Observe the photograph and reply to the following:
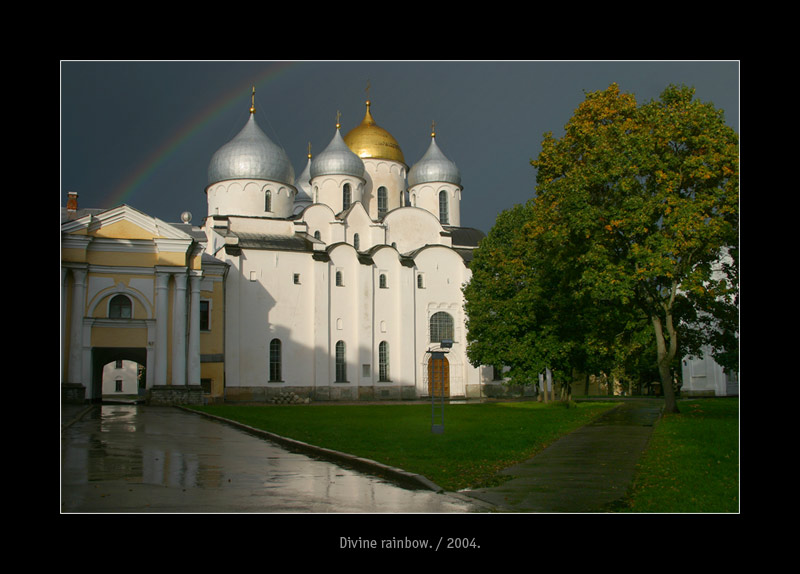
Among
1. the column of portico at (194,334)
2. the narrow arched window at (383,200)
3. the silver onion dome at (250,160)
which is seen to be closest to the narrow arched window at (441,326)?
the narrow arched window at (383,200)

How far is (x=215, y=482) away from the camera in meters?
10.8

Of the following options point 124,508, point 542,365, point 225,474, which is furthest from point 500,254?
point 124,508

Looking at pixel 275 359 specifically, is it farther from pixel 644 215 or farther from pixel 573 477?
pixel 573 477

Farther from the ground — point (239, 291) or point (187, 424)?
point (239, 291)

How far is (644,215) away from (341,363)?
31042 mm

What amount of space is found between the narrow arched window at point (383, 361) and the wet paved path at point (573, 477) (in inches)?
1341

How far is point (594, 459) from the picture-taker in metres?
13.5

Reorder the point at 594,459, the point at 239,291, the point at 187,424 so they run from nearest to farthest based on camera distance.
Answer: the point at 594,459
the point at 187,424
the point at 239,291

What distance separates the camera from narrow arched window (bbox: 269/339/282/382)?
48656mm

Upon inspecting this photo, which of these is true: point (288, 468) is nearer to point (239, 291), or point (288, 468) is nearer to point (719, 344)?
point (719, 344)

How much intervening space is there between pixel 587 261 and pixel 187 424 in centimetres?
1305

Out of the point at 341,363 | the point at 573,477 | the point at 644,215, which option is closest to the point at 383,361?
the point at 341,363

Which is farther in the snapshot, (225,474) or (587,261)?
(587,261)

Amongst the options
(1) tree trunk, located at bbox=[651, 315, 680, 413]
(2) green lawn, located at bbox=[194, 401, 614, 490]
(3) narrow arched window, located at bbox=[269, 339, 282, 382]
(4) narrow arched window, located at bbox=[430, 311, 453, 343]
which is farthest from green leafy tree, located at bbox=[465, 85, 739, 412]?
(3) narrow arched window, located at bbox=[269, 339, 282, 382]
